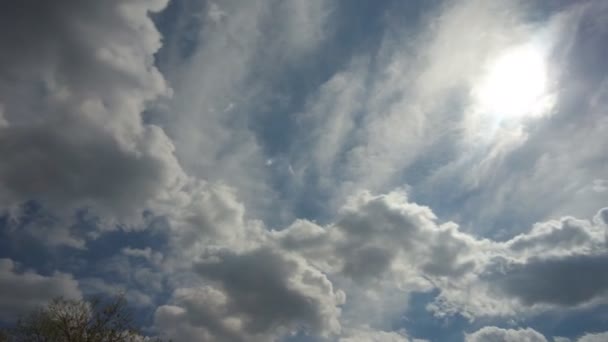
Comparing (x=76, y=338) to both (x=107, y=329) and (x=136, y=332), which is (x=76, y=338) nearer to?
(x=107, y=329)

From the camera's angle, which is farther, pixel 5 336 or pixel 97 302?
pixel 97 302

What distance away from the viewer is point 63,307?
238 ft

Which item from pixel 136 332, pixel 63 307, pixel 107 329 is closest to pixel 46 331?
pixel 63 307

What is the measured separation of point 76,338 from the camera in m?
69.5

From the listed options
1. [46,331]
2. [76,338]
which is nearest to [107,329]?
[76,338]

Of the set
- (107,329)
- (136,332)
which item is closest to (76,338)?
(107,329)

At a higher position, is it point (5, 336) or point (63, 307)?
point (63, 307)

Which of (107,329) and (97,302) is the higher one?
(97,302)

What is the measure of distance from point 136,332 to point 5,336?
19973 mm

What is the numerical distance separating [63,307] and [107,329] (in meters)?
8.68

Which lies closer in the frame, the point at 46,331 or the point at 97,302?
the point at 46,331

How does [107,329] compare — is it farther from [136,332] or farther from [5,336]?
[5,336]

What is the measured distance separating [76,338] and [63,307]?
6480 millimetres

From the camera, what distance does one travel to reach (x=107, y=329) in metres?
72.1
